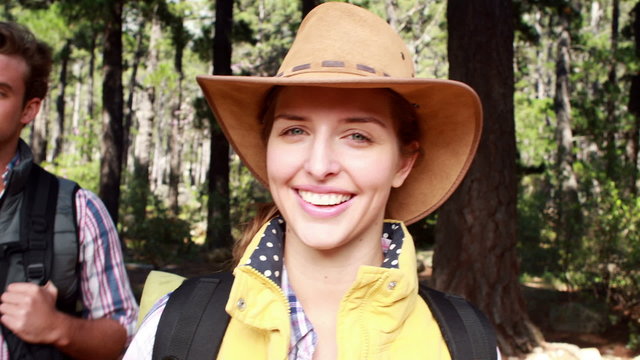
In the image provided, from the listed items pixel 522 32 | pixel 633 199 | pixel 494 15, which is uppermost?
pixel 522 32

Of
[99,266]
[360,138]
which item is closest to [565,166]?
[99,266]

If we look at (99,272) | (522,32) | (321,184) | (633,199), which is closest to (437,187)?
(321,184)

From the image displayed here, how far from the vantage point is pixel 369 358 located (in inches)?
58.7

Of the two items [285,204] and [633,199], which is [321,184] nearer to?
[285,204]

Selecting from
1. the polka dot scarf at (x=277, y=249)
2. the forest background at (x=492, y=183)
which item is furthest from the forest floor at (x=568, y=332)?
the polka dot scarf at (x=277, y=249)

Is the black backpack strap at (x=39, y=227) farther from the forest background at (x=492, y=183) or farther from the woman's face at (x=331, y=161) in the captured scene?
the woman's face at (x=331, y=161)

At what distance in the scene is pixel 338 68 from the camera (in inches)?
63.4

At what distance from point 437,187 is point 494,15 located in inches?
164

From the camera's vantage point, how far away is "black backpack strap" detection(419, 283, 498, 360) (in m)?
1.58

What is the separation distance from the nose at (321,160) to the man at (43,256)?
1.13 metres

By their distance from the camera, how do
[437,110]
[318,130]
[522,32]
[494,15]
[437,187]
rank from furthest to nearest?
[522,32] → [494,15] → [437,187] → [437,110] → [318,130]

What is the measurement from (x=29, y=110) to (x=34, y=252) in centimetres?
63

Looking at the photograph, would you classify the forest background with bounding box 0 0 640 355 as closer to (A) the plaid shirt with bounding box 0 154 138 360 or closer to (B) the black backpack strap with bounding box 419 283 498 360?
(A) the plaid shirt with bounding box 0 154 138 360

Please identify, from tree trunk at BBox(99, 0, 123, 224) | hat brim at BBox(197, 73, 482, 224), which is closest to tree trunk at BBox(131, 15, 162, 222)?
tree trunk at BBox(99, 0, 123, 224)
